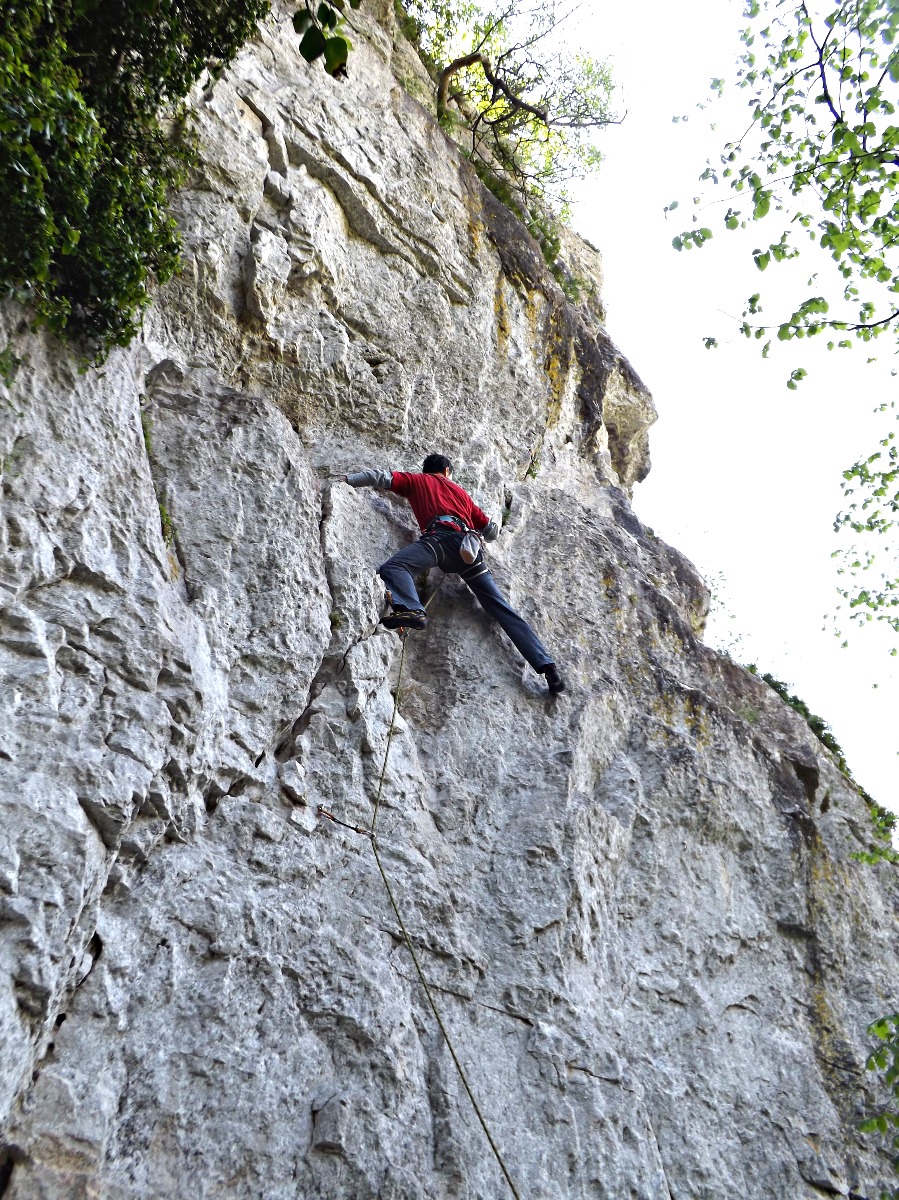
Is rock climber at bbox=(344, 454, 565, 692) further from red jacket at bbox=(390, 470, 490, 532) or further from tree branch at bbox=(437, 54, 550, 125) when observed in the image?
tree branch at bbox=(437, 54, 550, 125)

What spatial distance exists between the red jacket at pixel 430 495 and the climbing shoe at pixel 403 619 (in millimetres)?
918

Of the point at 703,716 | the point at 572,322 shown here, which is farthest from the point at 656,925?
the point at 572,322

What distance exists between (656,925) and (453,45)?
13114 millimetres

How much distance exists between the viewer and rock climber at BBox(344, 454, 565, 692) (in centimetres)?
779

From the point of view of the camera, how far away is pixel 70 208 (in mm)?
5766

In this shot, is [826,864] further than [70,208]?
Yes

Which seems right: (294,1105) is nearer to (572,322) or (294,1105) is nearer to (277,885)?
(277,885)

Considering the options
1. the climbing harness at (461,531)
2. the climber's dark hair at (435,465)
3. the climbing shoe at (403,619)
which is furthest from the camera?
the climber's dark hair at (435,465)

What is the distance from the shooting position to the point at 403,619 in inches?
301

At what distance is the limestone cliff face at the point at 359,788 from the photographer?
488cm

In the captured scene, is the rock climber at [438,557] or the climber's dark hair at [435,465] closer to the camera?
the rock climber at [438,557]

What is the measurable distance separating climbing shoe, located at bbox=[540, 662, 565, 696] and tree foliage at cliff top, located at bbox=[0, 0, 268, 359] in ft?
13.3

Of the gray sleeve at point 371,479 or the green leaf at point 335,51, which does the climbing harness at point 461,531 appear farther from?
the green leaf at point 335,51

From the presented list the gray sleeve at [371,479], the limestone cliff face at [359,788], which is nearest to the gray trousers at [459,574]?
the limestone cliff face at [359,788]
